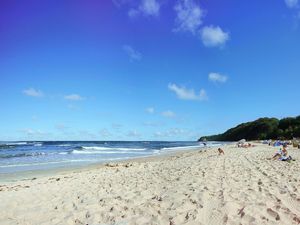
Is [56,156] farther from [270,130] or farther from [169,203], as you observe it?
[270,130]

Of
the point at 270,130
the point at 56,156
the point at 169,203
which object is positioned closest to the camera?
the point at 169,203

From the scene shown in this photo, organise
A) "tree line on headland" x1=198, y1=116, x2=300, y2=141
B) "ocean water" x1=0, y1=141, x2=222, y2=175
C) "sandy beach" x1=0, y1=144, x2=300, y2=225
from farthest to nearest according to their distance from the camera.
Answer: "tree line on headland" x1=198, y1=116, x2=300, y2=141
"ocean water" x1=0, y1=141, x2=222, y2=175
"sandy beach" x1=0, y1=144, x2=300, y2=225

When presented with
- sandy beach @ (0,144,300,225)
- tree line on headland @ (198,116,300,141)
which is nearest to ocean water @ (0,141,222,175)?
sandy beach @ (0,144,300,225)

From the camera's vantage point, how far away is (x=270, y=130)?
74.4 meters

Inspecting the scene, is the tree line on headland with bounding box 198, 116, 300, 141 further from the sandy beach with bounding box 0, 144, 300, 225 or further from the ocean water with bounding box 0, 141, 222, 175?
the sandy beach with bounding box 0, 144, 300, 225

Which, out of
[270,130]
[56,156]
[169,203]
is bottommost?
[169,203]

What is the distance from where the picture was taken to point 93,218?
5680mm

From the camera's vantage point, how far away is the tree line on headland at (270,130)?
59.2 metres

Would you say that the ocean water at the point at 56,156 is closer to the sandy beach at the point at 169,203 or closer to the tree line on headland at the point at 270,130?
the sandy beach at the point at 169,203

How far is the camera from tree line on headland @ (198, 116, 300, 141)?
59.2m

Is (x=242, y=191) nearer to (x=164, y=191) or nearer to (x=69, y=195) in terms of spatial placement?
(x=164, y=191)

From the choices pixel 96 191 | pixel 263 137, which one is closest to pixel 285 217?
pixel 96 191

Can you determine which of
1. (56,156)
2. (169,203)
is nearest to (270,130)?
(56,156)

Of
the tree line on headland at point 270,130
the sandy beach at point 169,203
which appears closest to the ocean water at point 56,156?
the sandy beach at point 169,203
